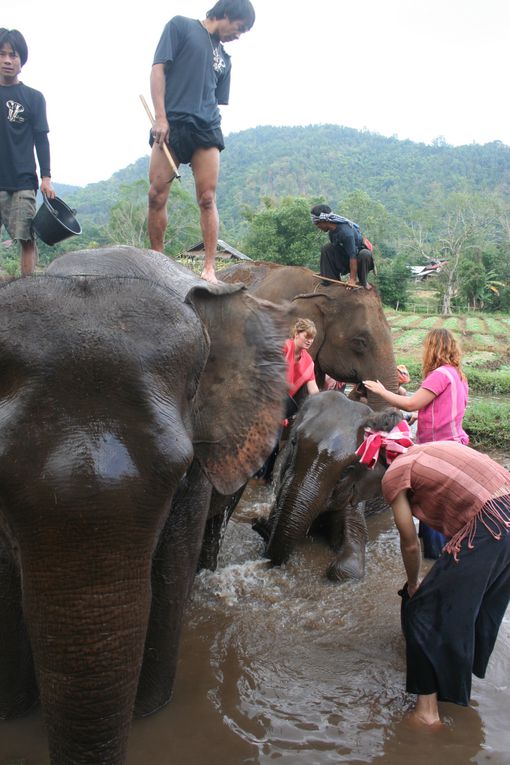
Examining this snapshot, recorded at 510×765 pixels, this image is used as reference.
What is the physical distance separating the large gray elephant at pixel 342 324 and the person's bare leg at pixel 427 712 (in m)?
5.10

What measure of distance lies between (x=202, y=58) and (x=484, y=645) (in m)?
4.60

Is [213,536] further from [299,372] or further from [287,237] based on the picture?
[287,237]

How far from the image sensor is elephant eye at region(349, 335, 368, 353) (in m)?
8.48

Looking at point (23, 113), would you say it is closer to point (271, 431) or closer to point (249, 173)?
point (271, 431)

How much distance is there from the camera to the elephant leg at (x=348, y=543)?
→ 536cm

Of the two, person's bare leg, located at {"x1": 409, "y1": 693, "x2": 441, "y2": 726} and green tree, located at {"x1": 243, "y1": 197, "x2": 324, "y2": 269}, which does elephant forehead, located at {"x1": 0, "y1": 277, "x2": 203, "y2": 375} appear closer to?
person's bare leg, located at {"x1": 409, "y1": 693, "x2": 441, "y2": 726}

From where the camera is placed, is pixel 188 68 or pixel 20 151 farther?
pixel 20 151

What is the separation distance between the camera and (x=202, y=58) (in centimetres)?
509

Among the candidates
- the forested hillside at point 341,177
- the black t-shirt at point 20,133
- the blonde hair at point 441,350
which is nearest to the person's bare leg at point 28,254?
the black t-shirt at point 20,133

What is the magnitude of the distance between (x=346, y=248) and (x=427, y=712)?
625cm

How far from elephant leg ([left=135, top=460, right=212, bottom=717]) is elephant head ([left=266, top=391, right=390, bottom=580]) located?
1.67 meters

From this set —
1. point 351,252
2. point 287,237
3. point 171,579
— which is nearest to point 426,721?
point 171,579

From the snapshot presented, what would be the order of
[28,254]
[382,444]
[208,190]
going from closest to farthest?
[382,444] → [28,254] → [208,190]

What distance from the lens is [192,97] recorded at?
5148 mm
